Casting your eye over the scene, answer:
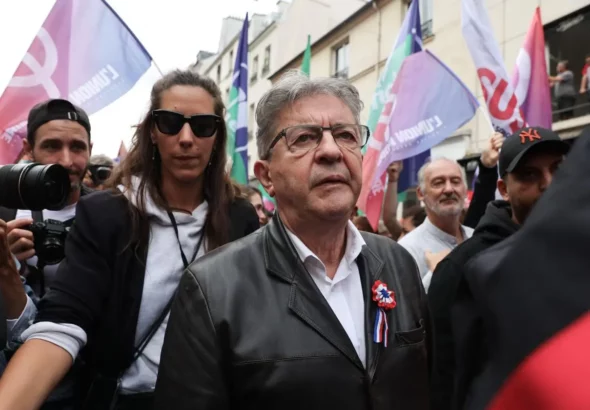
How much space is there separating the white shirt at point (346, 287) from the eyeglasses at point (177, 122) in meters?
0.56

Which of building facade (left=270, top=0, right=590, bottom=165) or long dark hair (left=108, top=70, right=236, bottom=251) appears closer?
long dark hair (left=108, top=70, right=236, bottom=251)

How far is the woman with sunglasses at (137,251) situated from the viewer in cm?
153

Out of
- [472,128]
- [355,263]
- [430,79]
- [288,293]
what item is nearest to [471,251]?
[355,263]

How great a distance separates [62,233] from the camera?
1987 mm

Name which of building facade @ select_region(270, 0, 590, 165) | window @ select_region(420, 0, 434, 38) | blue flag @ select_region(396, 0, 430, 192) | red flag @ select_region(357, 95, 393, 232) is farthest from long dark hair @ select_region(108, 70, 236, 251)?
window @ select_region(420, 0, 434, 38)

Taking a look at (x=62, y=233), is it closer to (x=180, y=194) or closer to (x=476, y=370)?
(x=180, y=194)

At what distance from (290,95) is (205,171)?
0.53 metres

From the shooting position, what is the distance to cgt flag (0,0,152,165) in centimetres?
390

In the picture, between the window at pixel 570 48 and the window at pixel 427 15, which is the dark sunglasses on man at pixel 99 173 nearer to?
the window at pixel 570 48

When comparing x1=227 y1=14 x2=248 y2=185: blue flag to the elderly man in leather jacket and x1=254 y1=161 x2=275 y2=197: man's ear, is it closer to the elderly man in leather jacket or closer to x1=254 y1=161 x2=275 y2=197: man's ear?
x1=254 y1=161 x2=275 y2=197: man's ear

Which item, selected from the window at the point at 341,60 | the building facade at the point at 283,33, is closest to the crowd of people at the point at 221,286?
the window at the point at 341,60

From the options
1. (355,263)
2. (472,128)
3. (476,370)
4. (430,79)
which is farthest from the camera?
(472,128)

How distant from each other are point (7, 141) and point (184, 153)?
103 inches

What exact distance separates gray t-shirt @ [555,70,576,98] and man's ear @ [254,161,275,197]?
34.0ft
